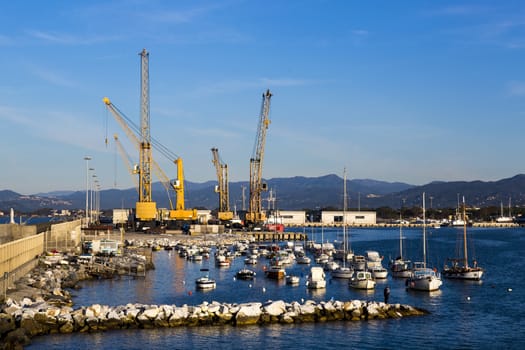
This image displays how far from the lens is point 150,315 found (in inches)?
1302

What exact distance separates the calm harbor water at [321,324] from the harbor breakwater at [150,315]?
0.66 meters

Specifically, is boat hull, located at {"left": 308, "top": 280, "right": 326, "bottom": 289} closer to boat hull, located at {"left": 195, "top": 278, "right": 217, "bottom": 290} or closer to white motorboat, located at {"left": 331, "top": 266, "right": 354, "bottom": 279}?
white motorboat, located at {"left": 331, "top": 266, "right": 354, "bottom": 279}

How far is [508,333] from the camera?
34281mm

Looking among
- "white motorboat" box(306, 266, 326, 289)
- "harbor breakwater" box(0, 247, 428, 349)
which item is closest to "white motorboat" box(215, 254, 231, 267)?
"white motorboat" box(306, 266, 326, 289)

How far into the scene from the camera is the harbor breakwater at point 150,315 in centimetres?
3136

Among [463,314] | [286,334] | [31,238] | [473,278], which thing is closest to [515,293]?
[473,278]

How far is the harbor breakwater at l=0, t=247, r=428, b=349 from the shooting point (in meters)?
31.4

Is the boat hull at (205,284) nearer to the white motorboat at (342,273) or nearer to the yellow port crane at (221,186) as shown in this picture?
the white motorboat at (342,273)

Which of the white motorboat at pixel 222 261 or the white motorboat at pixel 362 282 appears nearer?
the white motorboat at pixel 362 282

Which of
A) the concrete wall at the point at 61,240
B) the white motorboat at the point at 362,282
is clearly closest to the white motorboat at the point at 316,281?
the white motorboat at the point at 362,282

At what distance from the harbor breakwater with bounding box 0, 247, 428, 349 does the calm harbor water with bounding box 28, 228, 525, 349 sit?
66cm

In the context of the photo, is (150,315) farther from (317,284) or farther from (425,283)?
(425,283)

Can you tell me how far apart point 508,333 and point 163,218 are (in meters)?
110

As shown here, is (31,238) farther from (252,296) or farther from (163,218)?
(163,218)
